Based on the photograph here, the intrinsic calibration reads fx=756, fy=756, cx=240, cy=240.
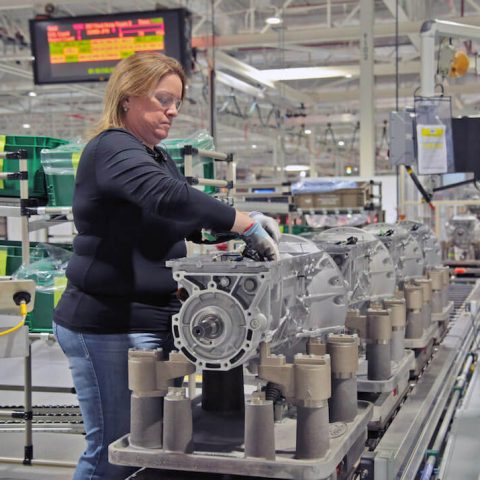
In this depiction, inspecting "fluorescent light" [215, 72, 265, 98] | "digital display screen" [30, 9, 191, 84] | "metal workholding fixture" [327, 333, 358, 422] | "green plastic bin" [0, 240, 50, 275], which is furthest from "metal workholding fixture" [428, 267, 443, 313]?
"fluorescent light" [215, 72, 265, 98]

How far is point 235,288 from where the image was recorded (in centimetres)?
167

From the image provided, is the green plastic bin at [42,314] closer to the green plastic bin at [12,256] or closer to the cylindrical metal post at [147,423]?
the green plastic bin at [12,256]

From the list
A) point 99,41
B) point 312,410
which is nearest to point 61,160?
point 312,410

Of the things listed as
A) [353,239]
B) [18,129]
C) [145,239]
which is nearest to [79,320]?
[145,239]

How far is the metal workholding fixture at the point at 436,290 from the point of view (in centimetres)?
356

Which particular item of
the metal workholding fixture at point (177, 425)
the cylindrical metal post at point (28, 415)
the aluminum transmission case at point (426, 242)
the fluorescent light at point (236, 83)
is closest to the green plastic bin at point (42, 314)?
the cylindrical metal post at point (28, 415)

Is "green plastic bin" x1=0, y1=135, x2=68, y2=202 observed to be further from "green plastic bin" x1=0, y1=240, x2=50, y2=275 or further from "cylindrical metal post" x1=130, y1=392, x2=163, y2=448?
"cylindrical metal post" x1=130, y1=392, x2=163, y2=448

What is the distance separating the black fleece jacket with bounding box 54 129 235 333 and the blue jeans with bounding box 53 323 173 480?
3 cm

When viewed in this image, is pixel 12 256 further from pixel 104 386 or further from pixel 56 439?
pixel 104 386

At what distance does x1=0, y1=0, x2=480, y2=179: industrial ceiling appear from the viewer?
9.61 meters

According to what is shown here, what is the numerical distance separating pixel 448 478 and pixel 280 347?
81cm

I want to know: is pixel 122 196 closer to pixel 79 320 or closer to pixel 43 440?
pixel 79 320

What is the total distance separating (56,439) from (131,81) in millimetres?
3127

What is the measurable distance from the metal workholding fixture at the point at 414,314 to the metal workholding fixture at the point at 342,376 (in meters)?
1.09
